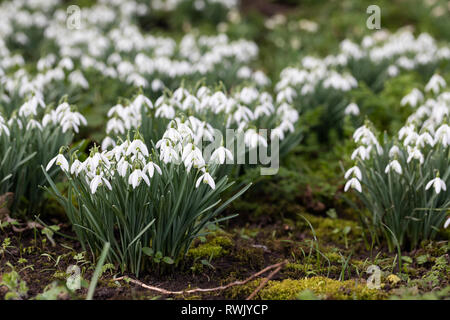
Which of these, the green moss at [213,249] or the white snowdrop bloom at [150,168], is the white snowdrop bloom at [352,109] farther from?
the white snowdrop bloom at [150,168]

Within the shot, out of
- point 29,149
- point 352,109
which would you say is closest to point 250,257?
point 29,149

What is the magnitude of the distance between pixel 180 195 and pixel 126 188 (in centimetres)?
24

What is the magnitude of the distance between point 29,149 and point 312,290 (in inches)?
68.2

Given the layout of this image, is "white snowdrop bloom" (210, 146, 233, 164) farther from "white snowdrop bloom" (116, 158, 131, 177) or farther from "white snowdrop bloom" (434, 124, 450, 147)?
"white snowdrop bloom" (434, 124, 450, 147)

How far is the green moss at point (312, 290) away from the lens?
2.29 meters

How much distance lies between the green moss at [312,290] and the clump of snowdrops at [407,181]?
1.70 feet

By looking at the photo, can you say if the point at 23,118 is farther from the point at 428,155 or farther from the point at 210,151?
the point at 428,155

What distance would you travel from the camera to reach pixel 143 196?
236cm

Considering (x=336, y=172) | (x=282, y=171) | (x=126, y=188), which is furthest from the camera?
(x=336, y=172)

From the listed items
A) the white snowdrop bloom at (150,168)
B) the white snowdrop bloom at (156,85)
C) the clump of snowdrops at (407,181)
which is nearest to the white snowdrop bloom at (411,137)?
the clump of snowdrops at (407,181)

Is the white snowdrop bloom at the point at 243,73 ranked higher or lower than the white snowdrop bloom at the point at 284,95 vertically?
higher

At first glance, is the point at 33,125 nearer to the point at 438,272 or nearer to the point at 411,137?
the point at 411,137
